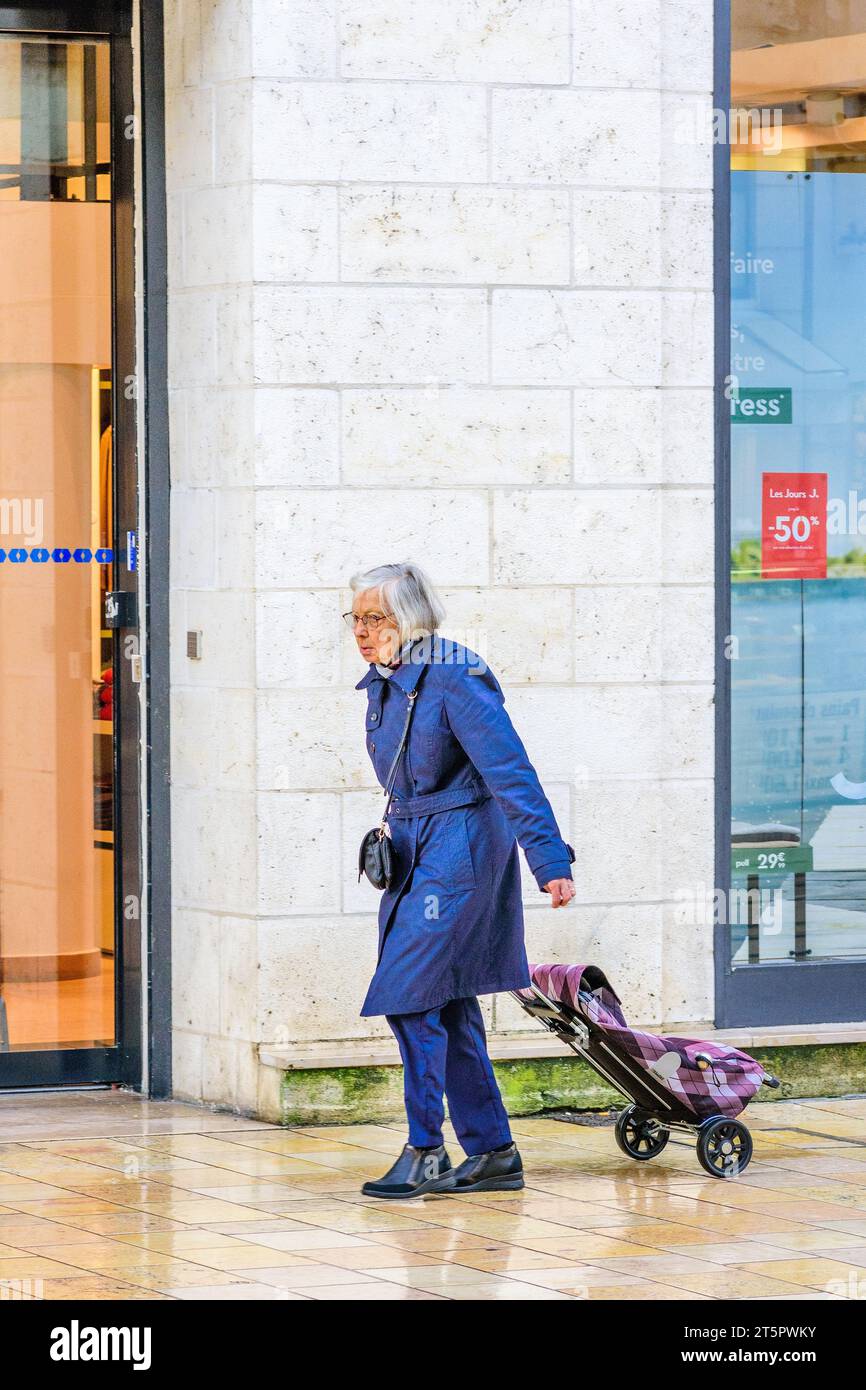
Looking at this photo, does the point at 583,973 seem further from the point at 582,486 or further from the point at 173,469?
the point at 173,469

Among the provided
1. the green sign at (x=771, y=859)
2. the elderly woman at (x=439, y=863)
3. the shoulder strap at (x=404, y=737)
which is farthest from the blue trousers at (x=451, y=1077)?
the green sign at (x=771, y=859)

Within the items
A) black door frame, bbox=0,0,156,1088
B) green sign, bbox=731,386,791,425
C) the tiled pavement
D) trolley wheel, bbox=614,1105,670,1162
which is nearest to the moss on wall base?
the tiled pavement

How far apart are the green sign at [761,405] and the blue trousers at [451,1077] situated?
2.61m

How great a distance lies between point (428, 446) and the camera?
7543 mm

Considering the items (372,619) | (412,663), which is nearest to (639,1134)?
(412,663)

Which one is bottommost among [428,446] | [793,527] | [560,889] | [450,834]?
[560,889]

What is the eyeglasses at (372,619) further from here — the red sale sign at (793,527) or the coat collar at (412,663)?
the red sale sign at (793,527)

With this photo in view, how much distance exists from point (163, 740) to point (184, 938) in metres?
0.68

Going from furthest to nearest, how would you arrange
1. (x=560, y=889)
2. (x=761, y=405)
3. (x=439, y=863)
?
(x=761, y=405), (x=439, y=863), (x=560, y=889)

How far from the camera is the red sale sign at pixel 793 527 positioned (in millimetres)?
8180

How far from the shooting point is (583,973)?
666 centimetres

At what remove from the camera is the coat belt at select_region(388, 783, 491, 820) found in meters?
6.41

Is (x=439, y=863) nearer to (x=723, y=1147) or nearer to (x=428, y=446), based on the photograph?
(x=723, y=1147)

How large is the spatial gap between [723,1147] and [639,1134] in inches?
14.1
